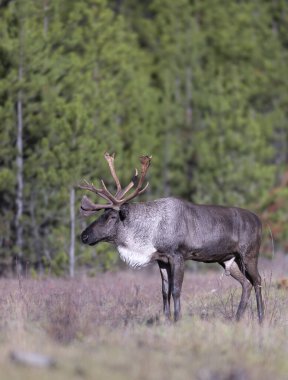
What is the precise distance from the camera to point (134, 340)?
7289 millimetres

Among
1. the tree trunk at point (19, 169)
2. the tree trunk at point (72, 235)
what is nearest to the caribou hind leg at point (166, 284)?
the tree trunk at point (72, 235)

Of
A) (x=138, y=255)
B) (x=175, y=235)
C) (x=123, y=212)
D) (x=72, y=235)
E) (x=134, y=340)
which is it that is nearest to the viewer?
(x=134, y=340)

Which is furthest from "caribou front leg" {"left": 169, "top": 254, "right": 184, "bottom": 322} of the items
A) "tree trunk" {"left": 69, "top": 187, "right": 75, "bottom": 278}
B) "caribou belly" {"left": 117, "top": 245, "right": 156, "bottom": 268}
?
"tree trunk" {"left": 69, "top": 187, "right": 75, "bottom": 278}

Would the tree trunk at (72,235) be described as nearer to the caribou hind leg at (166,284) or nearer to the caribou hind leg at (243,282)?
the caribou hind leg at (243,282)

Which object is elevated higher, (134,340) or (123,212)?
(123,212)

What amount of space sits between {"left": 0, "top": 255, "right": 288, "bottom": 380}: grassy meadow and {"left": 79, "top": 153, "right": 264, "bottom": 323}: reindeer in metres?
0.54

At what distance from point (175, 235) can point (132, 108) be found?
1390cm

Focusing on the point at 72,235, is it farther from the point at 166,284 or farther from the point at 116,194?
the point at 166,284

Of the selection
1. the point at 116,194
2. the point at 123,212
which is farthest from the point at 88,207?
the point at 123,212

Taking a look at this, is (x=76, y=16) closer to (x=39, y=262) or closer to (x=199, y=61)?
(x=39, y=262)

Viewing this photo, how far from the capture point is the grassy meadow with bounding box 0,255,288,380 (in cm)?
630

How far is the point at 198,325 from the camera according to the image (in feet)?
27.4

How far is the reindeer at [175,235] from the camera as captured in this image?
33.5 ft

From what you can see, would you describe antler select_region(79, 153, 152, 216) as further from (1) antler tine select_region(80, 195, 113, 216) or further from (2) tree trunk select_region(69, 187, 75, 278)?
(2) tree trunk select_region(69, 187, 75, 278)
